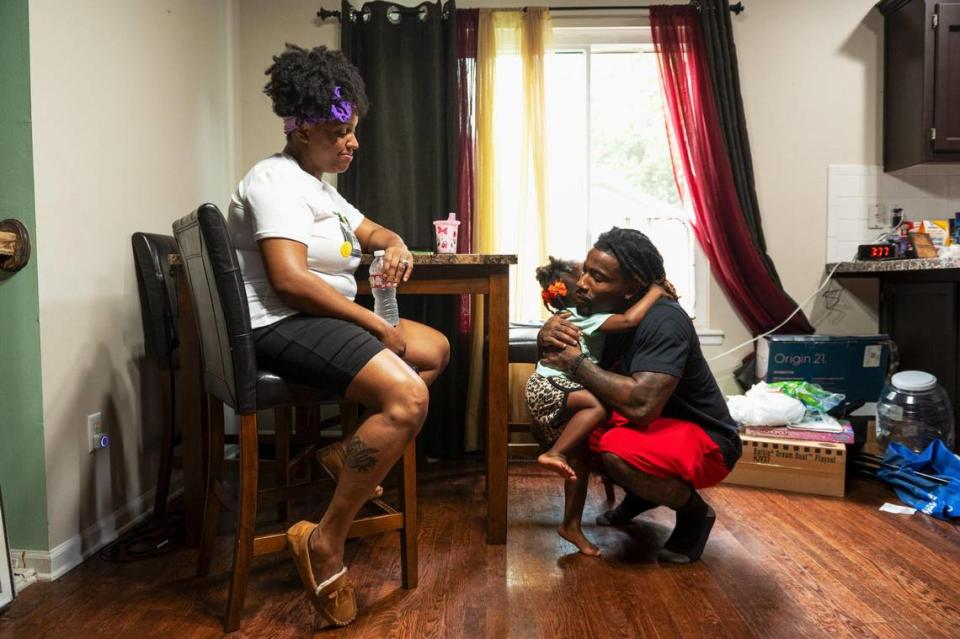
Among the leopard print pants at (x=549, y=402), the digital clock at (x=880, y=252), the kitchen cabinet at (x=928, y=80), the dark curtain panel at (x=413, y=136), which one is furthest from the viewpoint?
the dark curtain panel at (x=413, y=136)

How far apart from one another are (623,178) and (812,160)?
929mm

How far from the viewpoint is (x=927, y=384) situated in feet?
9.22

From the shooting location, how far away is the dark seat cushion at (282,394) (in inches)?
65.4

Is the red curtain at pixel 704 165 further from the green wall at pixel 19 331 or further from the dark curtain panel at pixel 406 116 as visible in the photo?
the green wall at pixel 19 331

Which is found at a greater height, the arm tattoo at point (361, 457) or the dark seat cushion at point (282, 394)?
the dark seat cushion at point (282, 394)

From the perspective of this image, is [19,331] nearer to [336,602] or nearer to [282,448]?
[282,448]

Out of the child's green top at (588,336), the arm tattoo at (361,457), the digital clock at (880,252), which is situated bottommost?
the arm tattoo at (361,457)

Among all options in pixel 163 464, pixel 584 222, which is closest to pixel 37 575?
pixel 163 464

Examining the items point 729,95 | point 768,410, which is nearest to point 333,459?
point 768,410

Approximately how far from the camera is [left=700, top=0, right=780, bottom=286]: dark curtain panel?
134 inches

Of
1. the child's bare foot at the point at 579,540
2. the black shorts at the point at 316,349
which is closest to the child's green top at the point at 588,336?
the child's bare foot at the point at 579,540

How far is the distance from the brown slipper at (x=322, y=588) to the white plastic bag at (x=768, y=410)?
1783 mm

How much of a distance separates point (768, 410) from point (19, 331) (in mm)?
2598

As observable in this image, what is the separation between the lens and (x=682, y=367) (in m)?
1.92
